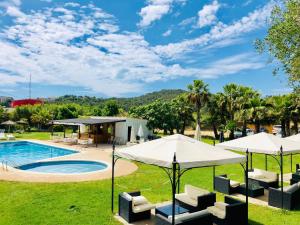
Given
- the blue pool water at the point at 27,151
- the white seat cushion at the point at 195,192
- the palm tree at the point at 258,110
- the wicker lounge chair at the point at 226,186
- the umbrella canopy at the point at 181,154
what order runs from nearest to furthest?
the umbrella canopy at the point at 181,154
the white seat cushion at the point at 195,192
the wicker lounge chair at the point at 226,186
the blue pool water at the point at 27,151
the palm tree at the point at 258,110

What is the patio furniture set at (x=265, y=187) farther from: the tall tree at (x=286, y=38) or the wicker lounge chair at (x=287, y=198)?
the tall tree at (x=286, y=38)

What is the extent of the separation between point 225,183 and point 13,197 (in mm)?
8220

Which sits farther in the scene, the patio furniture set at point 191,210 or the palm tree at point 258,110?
the palm tree at point 258,110

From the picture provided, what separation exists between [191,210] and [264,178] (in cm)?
535

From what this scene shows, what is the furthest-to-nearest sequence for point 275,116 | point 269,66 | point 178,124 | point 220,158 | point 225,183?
1. point 178,124
2. point 275,116
3. point 269,66
4. point 225,183
5. point 220,158

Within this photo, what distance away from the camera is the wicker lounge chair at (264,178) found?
11.5 m

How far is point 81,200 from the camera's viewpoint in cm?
970

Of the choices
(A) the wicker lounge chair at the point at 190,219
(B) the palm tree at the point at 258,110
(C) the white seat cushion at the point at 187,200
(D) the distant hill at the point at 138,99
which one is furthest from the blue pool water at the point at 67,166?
(D) the distant hill at the point at 138,99

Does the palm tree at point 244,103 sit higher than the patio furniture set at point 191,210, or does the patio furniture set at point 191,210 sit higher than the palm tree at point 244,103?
the palm tree at point 244,103

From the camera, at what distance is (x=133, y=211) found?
7.61 metres

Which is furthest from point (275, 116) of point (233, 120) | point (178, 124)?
point (178, 124)

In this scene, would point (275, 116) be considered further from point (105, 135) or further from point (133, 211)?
point (133, 211)

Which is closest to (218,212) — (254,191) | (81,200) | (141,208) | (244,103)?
(141,208)

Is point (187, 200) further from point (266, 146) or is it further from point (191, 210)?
point (266, 146)
